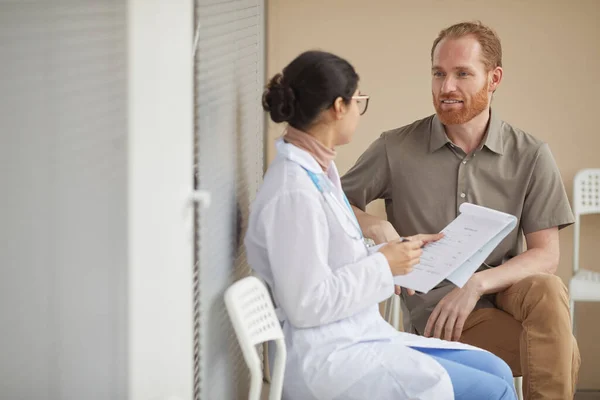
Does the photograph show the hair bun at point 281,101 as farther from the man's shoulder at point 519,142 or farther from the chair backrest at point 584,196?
the chair backrest at point 584,196

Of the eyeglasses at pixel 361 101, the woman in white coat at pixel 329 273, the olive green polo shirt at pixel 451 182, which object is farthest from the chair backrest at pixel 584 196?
the eyeglasses at pixel 361 101

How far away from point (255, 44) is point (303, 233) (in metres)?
0.94

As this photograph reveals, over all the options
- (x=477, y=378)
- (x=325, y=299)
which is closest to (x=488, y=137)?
(x=477, y=378)

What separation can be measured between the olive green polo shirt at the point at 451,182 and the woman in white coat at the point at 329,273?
0.68m

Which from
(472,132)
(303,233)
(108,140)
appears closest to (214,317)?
(303,233)

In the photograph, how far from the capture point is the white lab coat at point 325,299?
4.91 feet

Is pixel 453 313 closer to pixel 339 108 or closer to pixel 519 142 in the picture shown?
pixel 519 142

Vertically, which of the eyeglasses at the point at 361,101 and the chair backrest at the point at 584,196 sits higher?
the eyeglasses at the point at 361,101

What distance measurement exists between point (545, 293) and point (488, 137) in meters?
0.55

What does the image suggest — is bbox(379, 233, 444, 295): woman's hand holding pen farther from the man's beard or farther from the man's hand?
the man's beard

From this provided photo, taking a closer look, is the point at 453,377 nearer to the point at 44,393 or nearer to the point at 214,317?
the point at 214,317

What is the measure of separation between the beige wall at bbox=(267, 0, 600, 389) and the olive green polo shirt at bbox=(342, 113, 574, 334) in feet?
4.21

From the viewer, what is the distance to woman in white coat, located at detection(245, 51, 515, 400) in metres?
1.51

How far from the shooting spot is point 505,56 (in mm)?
3703
